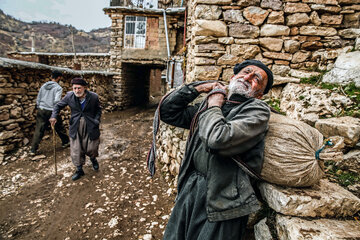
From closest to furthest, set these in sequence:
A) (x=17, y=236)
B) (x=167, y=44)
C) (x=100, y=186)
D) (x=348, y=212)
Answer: (x=348, y=212)
(x=17, y=236)
(x=100, y=186)
(x=167, y=44)

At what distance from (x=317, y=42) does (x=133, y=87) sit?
10.4 metres

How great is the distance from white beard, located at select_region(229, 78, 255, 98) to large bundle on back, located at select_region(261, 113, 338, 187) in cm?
33

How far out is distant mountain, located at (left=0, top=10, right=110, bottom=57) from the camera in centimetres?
2595

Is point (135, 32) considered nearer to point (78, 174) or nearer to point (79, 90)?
point (79, 90)

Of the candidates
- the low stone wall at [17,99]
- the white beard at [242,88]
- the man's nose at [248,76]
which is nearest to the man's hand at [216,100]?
the white beard at [242,88]

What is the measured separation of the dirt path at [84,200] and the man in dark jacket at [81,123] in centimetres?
54

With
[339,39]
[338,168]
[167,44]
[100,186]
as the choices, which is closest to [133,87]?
[167,44]

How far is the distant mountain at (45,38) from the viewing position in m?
26.0

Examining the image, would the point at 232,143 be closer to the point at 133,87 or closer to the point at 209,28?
the point at 209,28

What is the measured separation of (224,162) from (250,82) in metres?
0.68

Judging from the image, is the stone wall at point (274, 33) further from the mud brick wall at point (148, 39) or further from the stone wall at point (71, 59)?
the stone wall at point (71, 59)

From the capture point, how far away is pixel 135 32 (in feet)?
32.9

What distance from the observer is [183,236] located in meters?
1.40

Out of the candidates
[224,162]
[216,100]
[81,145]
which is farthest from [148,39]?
[224,162]
